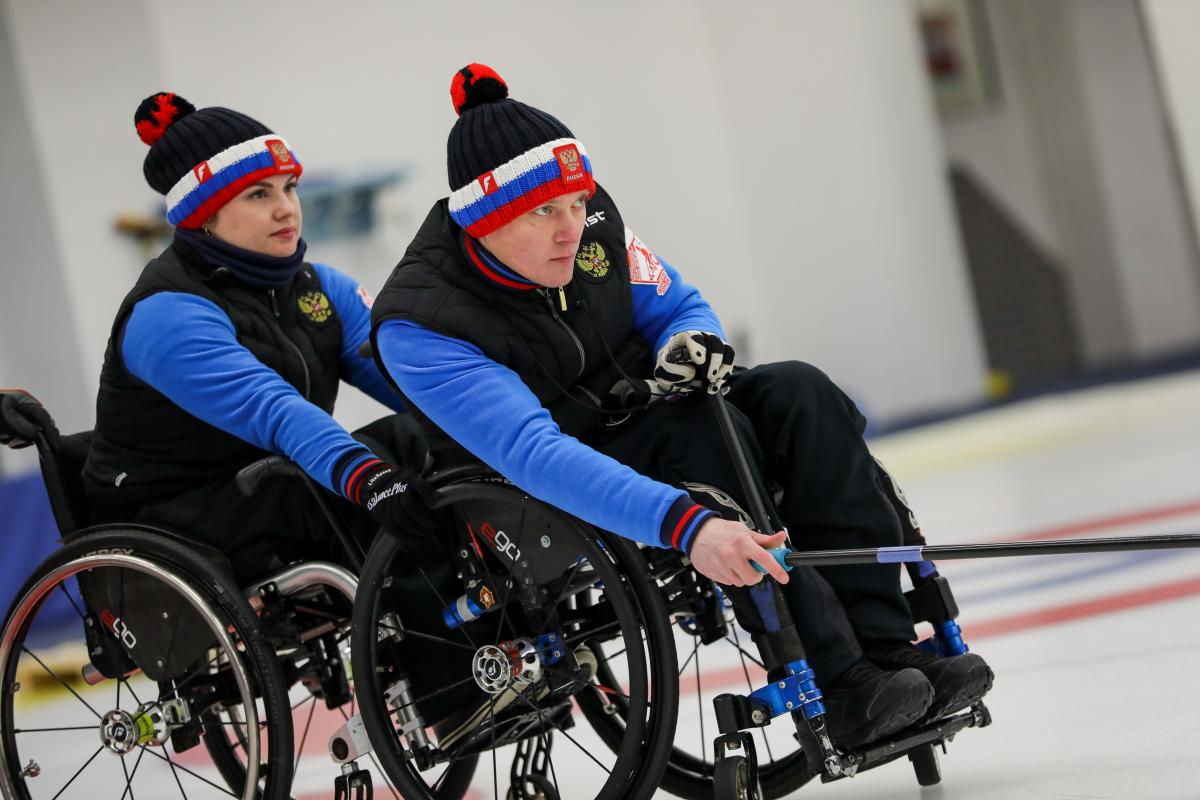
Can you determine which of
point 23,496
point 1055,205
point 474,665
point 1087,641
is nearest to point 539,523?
point 474,665

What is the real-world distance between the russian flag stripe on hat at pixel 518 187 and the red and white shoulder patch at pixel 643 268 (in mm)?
189

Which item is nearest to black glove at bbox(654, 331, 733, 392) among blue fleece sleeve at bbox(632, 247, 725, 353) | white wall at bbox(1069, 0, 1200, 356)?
blue fleece sleeve at bbox(632, 247, 725, 353)

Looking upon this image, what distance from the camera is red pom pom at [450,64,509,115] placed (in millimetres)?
1771

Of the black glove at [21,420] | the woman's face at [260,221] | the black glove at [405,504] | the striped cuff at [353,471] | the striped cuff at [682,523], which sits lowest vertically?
the striped cuff at [682,523]

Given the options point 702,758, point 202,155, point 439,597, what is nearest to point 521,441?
point 439,597

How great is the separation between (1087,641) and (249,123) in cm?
170

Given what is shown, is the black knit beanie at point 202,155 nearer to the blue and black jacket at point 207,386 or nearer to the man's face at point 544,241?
the blue and black jacket at point 207,386

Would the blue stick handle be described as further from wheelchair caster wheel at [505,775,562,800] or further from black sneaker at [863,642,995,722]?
wheelchair caster wheel at [505,775,562,800]

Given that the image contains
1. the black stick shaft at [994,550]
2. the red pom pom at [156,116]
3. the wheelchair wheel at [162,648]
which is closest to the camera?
the black stick shaft at [994,550]

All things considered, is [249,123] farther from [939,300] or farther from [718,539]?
[939,300]

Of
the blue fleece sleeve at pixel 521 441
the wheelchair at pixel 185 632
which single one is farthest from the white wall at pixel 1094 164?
the blue fleece sleeve at pixel 521 441

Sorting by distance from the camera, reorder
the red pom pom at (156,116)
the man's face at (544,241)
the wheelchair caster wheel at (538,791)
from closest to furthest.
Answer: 1. the man's face at (544,241)
2. the wheelchair caster wheel at (538,791)
3. the red pom pom at (156,116)

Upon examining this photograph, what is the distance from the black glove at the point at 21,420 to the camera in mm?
1946

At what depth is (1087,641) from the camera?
2449 millimetres
